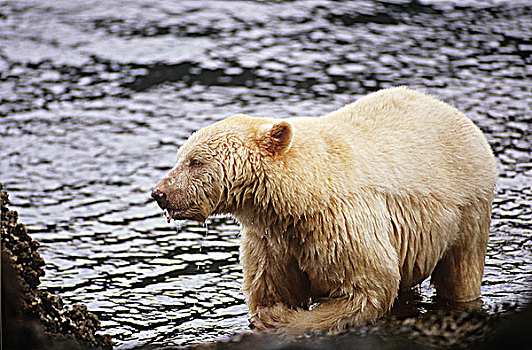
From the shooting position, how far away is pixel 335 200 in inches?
214

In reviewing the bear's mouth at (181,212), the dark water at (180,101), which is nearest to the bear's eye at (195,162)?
the bear's mouth at (181,212)

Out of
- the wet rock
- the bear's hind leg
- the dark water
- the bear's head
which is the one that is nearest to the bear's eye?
the bear's head

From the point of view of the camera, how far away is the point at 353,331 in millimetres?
4793

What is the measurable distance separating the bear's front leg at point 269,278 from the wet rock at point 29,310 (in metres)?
1.17

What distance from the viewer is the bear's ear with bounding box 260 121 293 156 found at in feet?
17.5

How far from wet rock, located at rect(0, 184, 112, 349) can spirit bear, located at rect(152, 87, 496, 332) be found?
0.95 m

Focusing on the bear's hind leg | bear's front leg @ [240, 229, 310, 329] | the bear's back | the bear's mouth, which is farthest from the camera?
the bear's hind leg

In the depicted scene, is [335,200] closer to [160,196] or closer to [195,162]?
[195,162]

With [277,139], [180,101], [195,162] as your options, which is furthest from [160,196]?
[180,101]

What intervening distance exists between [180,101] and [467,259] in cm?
677

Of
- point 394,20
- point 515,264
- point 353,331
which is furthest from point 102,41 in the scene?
point 353,331

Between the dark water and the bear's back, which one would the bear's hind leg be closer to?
the bear's back

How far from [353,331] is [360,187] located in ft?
3.80

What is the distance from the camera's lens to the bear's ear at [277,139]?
17.5 ft
